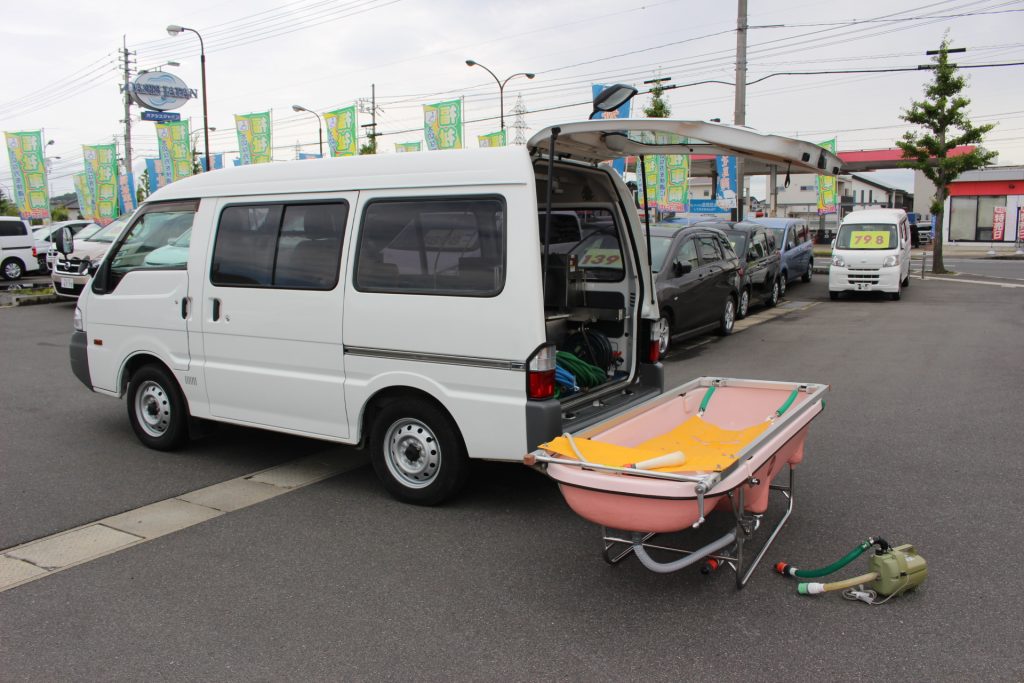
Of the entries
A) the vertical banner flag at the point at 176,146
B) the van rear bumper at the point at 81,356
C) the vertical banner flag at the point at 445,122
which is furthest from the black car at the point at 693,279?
the vertical banner flag at the point at 176,146

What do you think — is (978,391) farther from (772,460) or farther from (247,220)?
(247,220)

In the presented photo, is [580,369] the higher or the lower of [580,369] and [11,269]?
the lower

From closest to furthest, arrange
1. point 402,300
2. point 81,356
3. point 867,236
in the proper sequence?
1. point 402,300
2. point 81,356
3. point 867,236

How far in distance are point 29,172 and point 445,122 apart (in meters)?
16.5

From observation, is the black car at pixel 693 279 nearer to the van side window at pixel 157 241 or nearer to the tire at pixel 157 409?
the van side window at pixel 157 241

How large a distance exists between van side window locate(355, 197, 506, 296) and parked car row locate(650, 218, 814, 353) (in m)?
6.14

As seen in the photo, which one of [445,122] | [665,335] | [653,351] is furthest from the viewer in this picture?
[445,122]

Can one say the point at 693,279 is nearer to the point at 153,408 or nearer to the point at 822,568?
the point at 153,408

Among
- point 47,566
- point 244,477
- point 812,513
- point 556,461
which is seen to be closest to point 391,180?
point 556,461

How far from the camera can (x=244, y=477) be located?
19.3ft

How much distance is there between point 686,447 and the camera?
4.75m

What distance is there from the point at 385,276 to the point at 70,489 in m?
2.83

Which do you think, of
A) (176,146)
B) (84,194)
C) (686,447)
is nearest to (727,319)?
(686,447)

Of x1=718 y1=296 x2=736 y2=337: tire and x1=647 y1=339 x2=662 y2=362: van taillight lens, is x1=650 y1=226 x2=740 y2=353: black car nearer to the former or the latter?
x1=718 y1=296 x2=736 y2=337: tire
